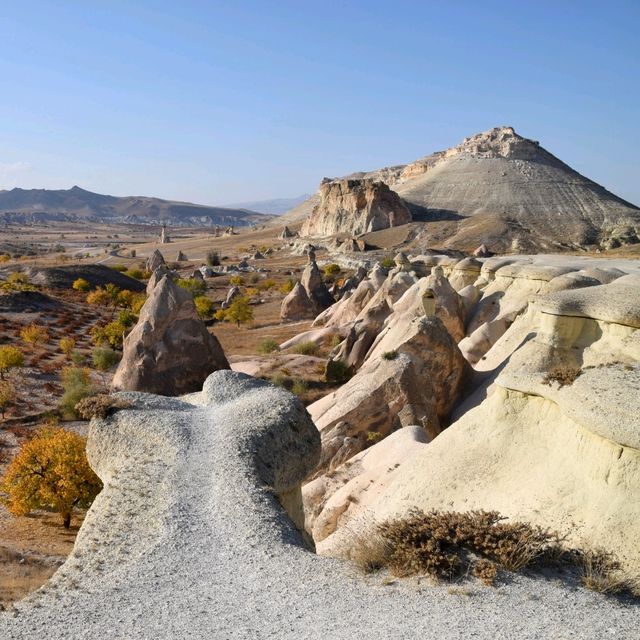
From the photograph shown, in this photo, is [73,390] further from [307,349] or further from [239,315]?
[239,315]

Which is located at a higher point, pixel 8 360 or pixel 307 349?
pixel 307 349

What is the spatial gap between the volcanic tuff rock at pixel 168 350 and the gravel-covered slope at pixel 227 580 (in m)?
8.72

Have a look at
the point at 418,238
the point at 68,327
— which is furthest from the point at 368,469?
the point at 418,238

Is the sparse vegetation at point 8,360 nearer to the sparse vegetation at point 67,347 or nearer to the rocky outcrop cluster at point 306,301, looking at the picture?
the sparse vegetation at point 67,347

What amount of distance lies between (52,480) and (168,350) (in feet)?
20.7

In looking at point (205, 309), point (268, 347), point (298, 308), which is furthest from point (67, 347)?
point (298, 308)

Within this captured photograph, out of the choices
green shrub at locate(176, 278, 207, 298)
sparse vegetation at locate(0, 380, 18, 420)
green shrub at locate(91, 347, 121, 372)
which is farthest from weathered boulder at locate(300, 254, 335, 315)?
sparse vegetation at locate(0, 380, 18, 420)

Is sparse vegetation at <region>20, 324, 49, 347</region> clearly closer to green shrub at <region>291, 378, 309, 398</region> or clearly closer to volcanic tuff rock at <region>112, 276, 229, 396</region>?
volcanic tuff rock at <region>112, 276, 229, 396</region>

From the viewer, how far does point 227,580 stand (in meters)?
6.40

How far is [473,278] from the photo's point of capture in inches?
1040

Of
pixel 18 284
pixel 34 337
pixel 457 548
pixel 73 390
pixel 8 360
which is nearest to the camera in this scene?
pixel 457 548

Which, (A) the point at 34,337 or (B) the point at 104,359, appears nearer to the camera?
(B) the point at 104,359

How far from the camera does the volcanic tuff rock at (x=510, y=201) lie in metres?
67.1

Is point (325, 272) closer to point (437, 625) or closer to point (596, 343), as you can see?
point (596, 343)
